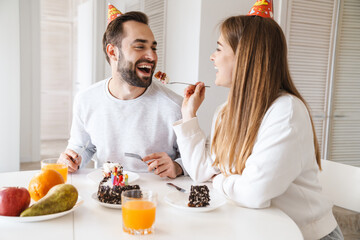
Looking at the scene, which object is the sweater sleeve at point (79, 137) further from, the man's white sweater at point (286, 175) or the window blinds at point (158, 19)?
the window blinds at point (158, 19)

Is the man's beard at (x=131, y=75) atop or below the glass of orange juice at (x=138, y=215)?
atop

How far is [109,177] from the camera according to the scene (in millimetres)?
1287

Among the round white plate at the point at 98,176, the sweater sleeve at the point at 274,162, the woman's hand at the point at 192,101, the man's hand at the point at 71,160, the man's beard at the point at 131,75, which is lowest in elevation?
the round white plate at the point at 98,176

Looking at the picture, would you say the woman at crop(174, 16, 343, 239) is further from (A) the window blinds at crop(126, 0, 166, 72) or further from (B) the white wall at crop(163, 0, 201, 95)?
(A) the window blinds at crop(126, 0, 166, 72)

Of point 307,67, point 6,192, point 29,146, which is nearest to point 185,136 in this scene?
point 6,192

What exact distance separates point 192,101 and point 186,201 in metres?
0.52

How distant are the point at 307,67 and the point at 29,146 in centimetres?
374

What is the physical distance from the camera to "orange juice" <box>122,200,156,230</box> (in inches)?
36.5

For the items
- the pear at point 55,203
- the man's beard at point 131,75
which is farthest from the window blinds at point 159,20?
the pear at point 55,203

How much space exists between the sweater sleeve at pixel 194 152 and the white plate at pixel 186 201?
173mm

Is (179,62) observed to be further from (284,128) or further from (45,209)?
(45,209)

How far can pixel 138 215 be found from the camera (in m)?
0.93

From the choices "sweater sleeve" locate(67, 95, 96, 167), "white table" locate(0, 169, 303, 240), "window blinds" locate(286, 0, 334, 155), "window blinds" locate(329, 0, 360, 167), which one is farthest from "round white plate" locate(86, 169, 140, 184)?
"window blinds" locate(329, 0, 360, 167)

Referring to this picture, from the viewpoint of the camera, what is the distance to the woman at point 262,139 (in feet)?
3.77
